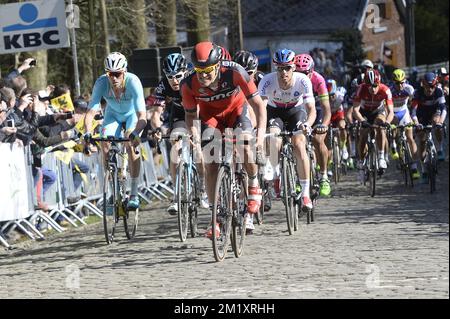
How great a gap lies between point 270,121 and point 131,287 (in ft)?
15.9

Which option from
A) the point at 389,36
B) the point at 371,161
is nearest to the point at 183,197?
the point at 371,161

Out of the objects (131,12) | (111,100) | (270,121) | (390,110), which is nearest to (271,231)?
(270,121)

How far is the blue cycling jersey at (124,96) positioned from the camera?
1297 centimetres

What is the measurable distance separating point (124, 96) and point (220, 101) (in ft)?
6.57

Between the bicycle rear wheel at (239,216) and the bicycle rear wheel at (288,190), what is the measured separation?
5.35 ft

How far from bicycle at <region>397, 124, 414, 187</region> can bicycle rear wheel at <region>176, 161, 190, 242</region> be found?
7134 millimetres

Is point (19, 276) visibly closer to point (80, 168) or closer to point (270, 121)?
point (270, 121)

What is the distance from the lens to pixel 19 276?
1059 centimetres

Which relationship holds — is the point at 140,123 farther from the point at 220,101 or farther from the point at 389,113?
the point at 389,113

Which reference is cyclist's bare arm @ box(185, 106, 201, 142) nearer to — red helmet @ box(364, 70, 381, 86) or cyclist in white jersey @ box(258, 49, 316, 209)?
cyclist in white jersey @ box(258, 49, 316, 209)

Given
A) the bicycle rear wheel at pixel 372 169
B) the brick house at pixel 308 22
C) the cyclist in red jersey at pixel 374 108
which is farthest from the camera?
the brick house at pixel 308 22

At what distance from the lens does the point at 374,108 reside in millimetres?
18562

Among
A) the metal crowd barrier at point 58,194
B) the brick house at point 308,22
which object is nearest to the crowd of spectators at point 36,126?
the metal crowd barrier at point 58,194

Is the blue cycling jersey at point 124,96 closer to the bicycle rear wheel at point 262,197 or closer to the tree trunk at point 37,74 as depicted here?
the bicycle rear wheel at point 262,197
